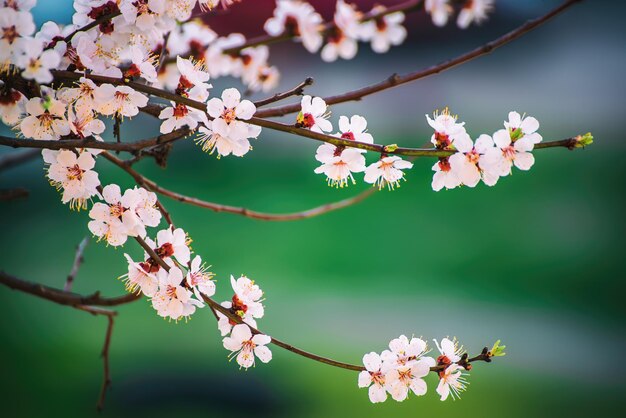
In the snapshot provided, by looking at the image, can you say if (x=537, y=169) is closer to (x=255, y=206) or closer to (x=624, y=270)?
(x=624, y=270)

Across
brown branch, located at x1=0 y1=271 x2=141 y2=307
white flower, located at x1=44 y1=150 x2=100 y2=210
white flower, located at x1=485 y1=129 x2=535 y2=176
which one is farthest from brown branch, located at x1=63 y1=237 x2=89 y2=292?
white flower, located at x1=485 y1=129 x2=535 y2=176

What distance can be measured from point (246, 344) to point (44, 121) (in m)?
0.34

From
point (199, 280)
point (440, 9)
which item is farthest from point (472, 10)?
point (199, 280)

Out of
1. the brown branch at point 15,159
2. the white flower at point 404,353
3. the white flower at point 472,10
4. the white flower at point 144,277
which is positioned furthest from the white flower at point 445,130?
the brown branch at point 15,159

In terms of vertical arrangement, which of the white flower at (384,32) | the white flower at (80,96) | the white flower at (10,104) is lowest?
the white flower at (10,104)

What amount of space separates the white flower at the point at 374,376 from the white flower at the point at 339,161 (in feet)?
0.75

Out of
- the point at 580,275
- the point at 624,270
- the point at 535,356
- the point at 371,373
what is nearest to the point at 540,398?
the point at 535,356

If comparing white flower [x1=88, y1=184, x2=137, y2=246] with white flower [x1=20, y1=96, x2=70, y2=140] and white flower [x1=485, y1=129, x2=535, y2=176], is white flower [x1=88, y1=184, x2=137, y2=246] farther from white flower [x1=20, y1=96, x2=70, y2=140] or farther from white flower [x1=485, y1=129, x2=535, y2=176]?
white flower [x1=485, y1=129, x2=535, y2=176]

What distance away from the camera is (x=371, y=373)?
0.76 metres

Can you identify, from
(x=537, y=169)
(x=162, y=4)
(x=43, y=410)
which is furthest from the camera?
(x=537, y=169)

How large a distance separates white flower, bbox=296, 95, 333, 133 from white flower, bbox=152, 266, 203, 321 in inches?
8.6

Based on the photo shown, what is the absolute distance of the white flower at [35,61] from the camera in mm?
573

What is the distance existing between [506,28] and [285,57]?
1494mm

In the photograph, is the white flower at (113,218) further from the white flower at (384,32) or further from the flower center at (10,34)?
the white flower at (384,32)
